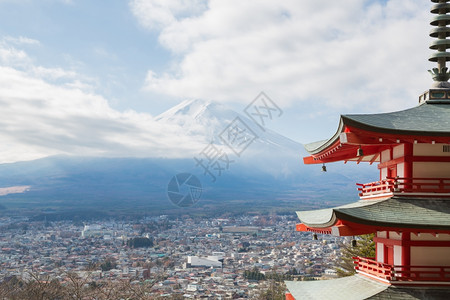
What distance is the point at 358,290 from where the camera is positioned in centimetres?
798

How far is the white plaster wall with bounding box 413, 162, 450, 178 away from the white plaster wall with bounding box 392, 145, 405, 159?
26 cm

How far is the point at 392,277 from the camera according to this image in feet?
24.5

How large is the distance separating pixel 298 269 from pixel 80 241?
50.0 metres

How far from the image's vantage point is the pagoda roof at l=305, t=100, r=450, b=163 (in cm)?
702

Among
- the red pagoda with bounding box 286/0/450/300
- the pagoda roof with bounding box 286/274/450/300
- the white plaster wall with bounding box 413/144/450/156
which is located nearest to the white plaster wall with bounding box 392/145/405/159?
the red pagoda with bounding box 286/0/450/300

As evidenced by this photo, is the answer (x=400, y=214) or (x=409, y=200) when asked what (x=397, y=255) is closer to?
(x=409, y=200)

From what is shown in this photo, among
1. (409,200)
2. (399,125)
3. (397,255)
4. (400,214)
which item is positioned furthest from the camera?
(397,255)

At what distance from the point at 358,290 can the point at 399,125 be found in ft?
8.87

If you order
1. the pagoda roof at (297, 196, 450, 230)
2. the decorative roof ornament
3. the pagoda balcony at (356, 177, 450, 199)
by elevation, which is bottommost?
the pagoda roof at (297, 196, 450, 230)

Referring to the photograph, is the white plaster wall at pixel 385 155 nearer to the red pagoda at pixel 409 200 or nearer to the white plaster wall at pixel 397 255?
the red pagoda at pixel 409 200

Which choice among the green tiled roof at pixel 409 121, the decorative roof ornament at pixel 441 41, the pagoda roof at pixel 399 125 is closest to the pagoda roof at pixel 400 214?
the pagoda roof at pixel 399 125

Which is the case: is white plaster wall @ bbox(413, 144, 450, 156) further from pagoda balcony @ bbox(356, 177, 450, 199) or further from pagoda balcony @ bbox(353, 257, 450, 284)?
pagoda balcony @ bbox(353, 257, 450, 284)

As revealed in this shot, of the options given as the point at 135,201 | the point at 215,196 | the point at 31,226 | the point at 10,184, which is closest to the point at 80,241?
the point at 31,226

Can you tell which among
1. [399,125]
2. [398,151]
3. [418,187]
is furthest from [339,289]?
[399,125]
